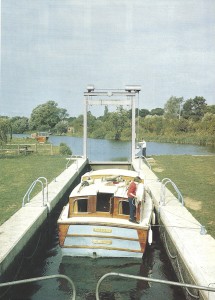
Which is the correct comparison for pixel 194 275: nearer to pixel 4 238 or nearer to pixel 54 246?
pixel 4 238

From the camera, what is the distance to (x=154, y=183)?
18.8 metres

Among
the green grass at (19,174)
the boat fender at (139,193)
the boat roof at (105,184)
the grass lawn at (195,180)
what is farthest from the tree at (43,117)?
the boat fender at (139,193)

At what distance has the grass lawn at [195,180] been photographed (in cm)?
1378

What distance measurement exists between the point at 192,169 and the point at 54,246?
14554mm

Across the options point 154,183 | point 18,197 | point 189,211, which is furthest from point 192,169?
point 18,197

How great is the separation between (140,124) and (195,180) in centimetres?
5483

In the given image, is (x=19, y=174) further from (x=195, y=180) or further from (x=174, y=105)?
(x=174, y=105)

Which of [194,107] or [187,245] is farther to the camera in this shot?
[194,107]

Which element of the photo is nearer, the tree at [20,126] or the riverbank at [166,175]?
the riverbank at [166,175]

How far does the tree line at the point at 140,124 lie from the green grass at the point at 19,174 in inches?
268

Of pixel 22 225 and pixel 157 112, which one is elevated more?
pixel 157 112

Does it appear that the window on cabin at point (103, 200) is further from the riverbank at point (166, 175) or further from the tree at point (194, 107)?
the tree at point (194, 107)

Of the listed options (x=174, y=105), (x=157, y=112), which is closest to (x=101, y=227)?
(x=174, y=105)

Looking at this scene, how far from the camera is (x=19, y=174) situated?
2292cm
